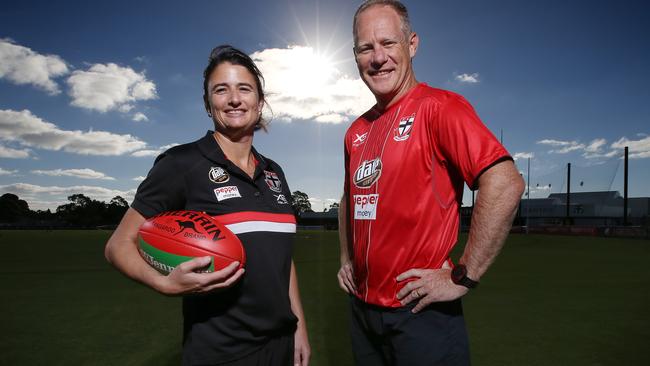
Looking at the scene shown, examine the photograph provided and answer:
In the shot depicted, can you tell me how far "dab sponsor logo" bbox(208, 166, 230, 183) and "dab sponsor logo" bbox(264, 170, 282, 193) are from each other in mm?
307

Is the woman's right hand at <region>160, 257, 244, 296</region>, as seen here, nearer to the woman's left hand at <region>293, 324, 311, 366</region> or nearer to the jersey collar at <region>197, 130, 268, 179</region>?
the jersey collar at <region>197, 130, 268, 179</region>

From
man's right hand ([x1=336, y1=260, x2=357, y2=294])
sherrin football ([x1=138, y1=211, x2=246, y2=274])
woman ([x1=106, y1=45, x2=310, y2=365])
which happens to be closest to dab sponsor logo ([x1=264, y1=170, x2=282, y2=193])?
woman ([x1=106, y1=45, x2=310, y2=365])

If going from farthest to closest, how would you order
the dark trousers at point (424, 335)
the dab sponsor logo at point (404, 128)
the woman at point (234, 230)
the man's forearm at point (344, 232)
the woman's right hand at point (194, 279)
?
the man's forearm at point (344, 232), the dab sponsor logo at point (404, 128), the dark trousers at point (424, 335), the woman at point (234, 230), the woman's right hand at point (194, 279)

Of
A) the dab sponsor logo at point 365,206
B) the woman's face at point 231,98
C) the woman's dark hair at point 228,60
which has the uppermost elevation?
the woman's dark hair at point 228,60

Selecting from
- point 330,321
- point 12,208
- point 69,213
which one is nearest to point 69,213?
point 69,213

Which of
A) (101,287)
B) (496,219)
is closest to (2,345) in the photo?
(101,287)

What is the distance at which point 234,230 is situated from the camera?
84.0 inches

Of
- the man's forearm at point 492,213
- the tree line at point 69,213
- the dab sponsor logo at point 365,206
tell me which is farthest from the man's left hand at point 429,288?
the tree line at point 69,213

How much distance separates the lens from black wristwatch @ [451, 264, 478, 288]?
203cm

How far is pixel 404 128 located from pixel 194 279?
54.7 inches

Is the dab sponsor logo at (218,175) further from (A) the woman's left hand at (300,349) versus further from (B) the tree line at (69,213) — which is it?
(B) the tree line at (69,213)

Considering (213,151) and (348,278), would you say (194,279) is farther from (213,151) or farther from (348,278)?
(348,278)

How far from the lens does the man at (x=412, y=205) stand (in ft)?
6.57

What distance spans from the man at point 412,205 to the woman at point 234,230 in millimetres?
511
